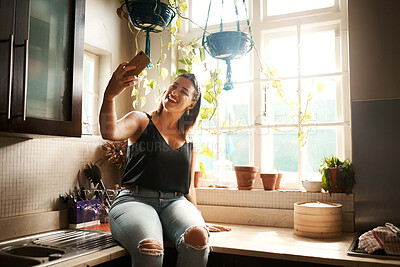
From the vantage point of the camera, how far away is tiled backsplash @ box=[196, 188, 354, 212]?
220 centimetres

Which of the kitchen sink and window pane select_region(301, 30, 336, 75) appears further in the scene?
window pane select_region(301, 30, 336, 75)

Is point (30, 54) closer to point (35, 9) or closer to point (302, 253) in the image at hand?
point (35, 9)

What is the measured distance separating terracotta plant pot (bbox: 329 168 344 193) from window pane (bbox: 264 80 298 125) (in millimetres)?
454

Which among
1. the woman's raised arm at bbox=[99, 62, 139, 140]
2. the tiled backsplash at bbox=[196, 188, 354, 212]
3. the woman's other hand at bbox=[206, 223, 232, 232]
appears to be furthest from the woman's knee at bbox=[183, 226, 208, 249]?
the tiled backsplash at bbox=[196, 188, 354, 212]

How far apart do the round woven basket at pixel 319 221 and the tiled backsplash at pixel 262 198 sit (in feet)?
0.62

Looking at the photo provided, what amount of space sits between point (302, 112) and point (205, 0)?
1198 mm

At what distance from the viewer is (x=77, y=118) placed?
1.85 metres

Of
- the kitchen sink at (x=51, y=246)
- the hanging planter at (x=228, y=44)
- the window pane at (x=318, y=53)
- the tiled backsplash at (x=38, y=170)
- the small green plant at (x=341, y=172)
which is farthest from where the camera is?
the window pane at (x=318, y=53)

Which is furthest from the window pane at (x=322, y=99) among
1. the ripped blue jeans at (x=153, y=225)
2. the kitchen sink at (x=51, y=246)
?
the kitchen sink at (x=51, y=246)

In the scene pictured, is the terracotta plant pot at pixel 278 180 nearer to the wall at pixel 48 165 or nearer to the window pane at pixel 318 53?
the window pane at pixel 318 53

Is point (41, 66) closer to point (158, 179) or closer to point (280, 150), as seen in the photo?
point (158, 179)

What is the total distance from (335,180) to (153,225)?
46.0 inches

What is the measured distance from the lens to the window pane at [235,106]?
268cm

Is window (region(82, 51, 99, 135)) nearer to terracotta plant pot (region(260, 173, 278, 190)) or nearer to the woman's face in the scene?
the woman's face
